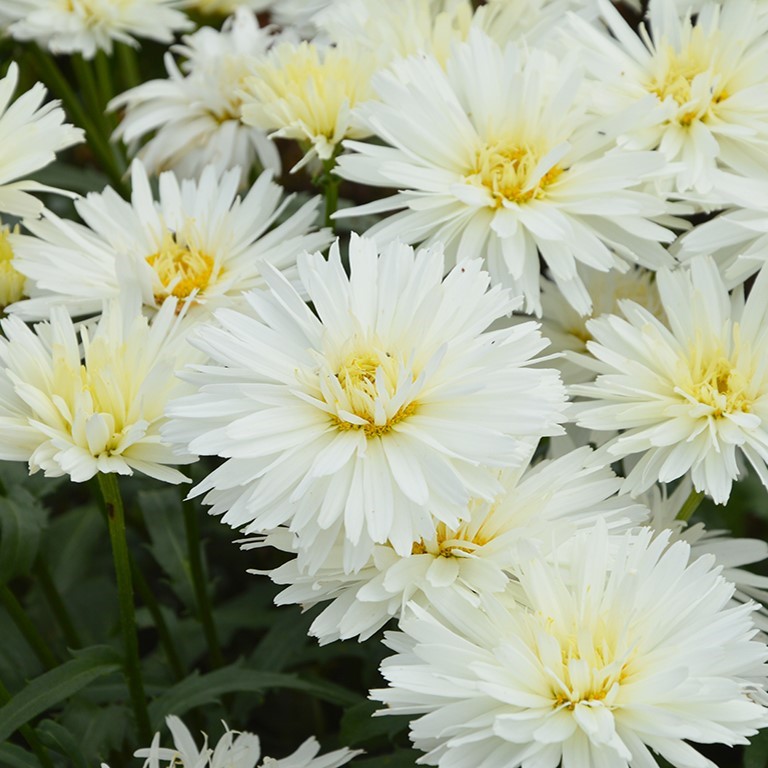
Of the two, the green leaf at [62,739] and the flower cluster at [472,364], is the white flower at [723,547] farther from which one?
the green leaf at [62,739]

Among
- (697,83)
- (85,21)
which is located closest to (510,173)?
(697,83)

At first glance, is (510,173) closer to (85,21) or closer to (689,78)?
(689,78)

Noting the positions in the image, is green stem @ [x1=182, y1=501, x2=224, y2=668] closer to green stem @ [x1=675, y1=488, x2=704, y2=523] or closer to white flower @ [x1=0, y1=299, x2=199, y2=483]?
white flower @ [x1=0, y1=299, x2=199, y2=483]

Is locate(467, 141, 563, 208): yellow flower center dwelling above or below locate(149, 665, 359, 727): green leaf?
above

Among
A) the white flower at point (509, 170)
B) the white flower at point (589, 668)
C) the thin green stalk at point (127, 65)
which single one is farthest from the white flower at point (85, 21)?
the white flower at point (589, 668)

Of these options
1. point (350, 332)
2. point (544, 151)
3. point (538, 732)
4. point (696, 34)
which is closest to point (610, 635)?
point (538, 732)

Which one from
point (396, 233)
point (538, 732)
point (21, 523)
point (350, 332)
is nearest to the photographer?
point (538, 732)

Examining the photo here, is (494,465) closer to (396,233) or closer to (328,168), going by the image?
(396,233)

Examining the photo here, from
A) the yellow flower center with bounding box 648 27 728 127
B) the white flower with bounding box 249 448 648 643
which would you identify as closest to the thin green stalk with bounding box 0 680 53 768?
the white flower with bounding box 249 448 648 643
